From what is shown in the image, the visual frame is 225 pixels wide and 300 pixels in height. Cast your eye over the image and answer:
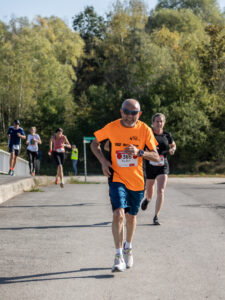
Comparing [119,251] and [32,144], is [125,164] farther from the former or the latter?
[32,144]

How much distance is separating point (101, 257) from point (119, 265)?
2.47 feet

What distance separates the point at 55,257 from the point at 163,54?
42.8 metres

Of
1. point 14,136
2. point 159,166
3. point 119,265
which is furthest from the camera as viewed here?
point 14,136

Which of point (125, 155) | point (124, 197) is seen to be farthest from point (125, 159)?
point (124, 197)

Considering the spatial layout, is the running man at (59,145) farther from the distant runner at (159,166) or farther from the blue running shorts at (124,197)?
the blue running shorts at (124,197)

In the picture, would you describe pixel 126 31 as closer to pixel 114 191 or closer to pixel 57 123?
pixel 57 123

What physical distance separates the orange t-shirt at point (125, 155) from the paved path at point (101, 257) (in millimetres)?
882

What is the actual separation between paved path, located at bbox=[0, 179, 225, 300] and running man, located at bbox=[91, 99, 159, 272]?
18.4 inches

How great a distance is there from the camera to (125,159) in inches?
204

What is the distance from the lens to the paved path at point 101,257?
4312mm

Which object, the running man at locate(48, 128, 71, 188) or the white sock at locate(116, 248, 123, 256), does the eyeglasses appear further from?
the running man at locate(48, 128, 71, 188)

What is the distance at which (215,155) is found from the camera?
43000 mm

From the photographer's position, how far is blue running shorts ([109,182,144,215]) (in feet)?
16.8

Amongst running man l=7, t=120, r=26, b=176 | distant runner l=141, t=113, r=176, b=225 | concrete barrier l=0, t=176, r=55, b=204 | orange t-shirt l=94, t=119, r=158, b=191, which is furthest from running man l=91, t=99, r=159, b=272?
running man l=7, t=120, r=26, b=176
